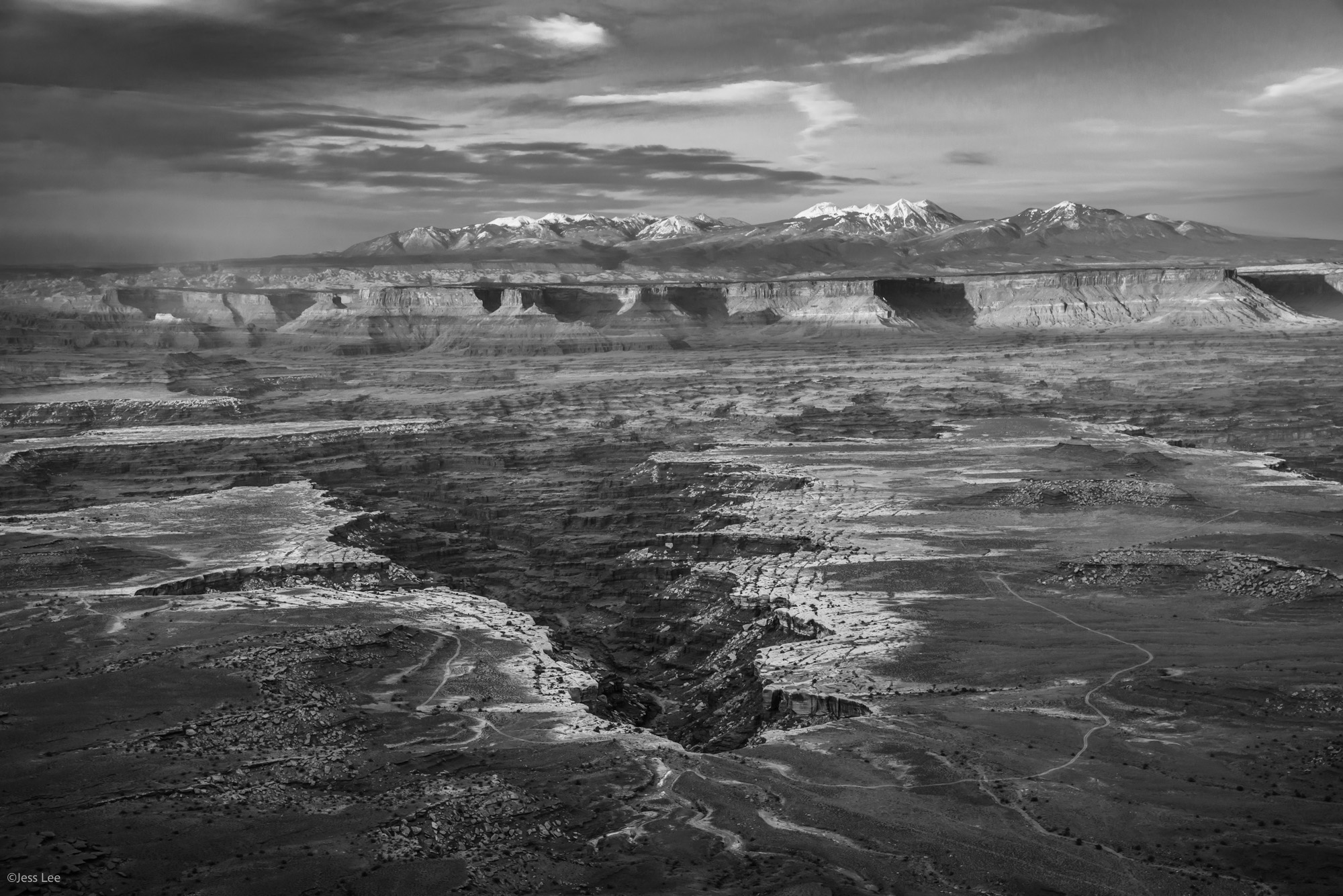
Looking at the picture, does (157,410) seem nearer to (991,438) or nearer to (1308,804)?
(991,438)

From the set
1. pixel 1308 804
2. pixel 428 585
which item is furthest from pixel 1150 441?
pixel 1308 804

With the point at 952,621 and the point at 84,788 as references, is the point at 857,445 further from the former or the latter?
the point at 84,788

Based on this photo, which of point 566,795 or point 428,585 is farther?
point 428,585

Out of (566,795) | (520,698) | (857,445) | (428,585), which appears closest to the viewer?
(566,795)

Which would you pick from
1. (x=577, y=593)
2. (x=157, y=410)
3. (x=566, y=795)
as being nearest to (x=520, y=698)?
(x=566, y=795)

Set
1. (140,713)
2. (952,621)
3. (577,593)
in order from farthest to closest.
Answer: (577,593)
(952,621)
(140,713)

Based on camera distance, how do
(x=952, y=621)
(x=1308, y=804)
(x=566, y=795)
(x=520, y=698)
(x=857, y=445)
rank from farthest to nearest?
→ (x=857, y=445) → (x=952, y=621) → (x=520, y=698) → (x=566, y=795) → (x=1308, y=804)
